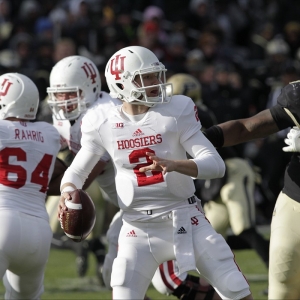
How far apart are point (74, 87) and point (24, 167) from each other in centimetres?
105

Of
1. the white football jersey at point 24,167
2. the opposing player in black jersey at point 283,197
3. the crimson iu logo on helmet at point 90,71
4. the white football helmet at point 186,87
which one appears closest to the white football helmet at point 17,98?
the white football jersey at point 24,167

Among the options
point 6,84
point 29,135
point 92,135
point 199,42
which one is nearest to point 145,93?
point 92,135

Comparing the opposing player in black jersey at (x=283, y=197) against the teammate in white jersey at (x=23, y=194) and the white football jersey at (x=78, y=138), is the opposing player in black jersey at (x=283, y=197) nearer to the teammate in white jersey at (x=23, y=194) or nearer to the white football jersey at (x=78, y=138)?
the teammate in white jersey at (x=23, y=194)

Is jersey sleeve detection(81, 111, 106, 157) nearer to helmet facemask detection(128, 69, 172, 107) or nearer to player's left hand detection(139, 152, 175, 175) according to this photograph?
helmet facemask detection(128, 69, 172, 107)

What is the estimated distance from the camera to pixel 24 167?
4.94 metres

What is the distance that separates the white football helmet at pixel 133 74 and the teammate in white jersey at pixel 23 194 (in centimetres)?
73

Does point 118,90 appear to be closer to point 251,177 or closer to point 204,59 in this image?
point 251,177

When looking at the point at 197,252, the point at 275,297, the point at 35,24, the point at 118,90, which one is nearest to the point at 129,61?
the point at 118,90

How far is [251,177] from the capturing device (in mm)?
7070

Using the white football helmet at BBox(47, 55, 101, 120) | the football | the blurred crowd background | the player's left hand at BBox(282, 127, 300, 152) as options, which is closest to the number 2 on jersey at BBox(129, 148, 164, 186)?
the football

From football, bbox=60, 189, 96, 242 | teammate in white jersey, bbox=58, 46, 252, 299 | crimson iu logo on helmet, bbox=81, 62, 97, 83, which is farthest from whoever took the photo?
crimson iu logo on helmet, bbox=81, 62, 97, 83

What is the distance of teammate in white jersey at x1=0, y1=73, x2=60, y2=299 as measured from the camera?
4.82 meters

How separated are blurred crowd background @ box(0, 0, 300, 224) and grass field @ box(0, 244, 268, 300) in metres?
1.59

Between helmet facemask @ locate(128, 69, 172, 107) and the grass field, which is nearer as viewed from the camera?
helmet facemask @ locate(128, 69, 172, 107)
